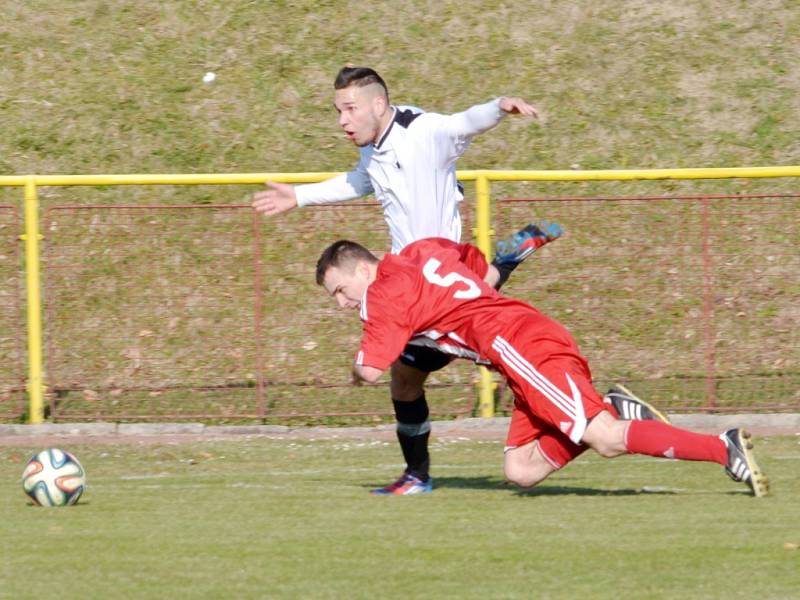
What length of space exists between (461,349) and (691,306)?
495cm

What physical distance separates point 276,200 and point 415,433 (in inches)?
60.6

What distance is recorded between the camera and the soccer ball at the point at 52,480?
24.6ft

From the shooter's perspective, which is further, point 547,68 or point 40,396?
point 547,68

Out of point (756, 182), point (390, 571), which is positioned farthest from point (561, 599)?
point (756, 182)

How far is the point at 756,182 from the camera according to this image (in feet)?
48.2

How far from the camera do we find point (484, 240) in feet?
37.4

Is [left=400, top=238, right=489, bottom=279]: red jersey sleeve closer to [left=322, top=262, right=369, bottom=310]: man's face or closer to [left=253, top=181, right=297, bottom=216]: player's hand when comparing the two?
[left=322, top=262, right=369, bottom=310]: man's face

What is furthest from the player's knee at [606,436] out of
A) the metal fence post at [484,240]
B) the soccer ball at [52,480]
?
the metal fence post at [484,240]

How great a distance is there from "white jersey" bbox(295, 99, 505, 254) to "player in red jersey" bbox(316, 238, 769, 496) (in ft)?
2.54

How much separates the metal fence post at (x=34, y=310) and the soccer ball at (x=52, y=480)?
3.91 m

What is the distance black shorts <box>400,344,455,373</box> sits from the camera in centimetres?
756

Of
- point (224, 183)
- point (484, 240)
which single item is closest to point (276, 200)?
point (224, 183)

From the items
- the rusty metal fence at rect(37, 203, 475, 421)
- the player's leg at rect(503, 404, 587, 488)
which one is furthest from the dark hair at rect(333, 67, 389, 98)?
the rusty metal fence at rect(37, 203, 475, 421)

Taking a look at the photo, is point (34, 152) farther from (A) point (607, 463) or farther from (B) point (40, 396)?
(A) point (607, 463)
